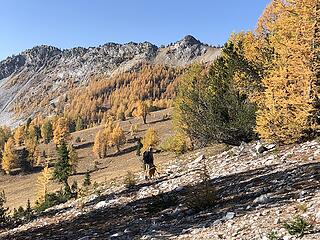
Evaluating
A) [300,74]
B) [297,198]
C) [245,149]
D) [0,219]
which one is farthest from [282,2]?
[0,219]

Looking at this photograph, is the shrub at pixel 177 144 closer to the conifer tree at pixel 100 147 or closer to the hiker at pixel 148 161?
the hiker at pixel 148 161

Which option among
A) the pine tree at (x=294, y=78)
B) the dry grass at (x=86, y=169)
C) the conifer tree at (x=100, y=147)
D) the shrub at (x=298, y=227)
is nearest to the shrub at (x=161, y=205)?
the shrub at (x=298, y=227)

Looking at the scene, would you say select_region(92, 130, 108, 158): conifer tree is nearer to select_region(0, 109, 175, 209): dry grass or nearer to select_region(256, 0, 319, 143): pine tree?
select_region(0, 109, 175, 209): dry grass

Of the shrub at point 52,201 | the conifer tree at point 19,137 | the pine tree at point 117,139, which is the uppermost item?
the conifer tree at point 19,137

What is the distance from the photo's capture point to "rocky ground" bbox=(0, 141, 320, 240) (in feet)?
34.8

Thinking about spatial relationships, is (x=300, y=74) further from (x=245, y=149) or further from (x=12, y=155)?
(x=12, y=155)

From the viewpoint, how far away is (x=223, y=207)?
1316cm

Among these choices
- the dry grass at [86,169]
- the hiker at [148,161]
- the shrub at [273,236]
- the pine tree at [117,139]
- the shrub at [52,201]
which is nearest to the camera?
the shrub at [273,236]

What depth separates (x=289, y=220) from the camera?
32.6 feet

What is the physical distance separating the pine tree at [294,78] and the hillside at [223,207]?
3.89 feet

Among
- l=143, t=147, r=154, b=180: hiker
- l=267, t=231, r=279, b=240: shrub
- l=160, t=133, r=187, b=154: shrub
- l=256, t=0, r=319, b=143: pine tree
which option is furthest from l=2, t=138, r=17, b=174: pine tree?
l=267, t=231, r=279, b=240: shrub

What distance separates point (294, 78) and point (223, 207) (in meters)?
10.8

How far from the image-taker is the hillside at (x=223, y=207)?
34.9 feet

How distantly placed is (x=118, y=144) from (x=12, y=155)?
37615 mm
